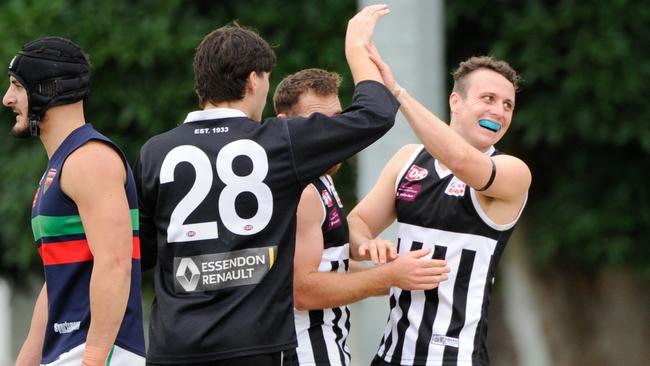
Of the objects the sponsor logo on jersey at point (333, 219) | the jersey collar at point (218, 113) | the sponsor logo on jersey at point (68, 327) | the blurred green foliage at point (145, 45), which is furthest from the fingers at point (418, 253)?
the blurred green foliage at point (145, 45)

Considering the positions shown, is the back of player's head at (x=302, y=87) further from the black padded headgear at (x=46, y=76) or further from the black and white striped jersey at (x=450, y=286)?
the black padded headgear at (x=46, y=76)

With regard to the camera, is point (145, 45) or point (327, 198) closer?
point (327, 198)

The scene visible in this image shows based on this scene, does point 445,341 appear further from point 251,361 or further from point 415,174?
point 251,361

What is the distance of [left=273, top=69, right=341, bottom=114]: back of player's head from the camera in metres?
4.85

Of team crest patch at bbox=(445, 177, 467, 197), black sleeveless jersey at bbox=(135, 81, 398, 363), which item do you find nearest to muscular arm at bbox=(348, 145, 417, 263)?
team crest patch at bbox=(445, 177, 467, 197)

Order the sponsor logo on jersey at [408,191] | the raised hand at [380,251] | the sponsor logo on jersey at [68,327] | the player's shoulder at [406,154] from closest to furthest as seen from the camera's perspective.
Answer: the sponsor logo on jersey at [68,327] < the raised hand at [380,251] < the sponsor logo on jersey at [408,191] < the player's shoulder at [406,154]

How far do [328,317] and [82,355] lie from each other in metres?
1.02

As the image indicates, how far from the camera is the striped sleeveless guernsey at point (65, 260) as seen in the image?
13.7 ft

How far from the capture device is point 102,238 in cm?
411

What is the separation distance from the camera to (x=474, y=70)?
5.07m

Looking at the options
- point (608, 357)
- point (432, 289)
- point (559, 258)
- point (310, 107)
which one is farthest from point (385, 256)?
point (608, 357)

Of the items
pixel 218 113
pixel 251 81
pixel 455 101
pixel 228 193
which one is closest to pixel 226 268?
pixel 228 193

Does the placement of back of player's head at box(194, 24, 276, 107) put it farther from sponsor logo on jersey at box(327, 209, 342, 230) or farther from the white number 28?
sponsor logo on jersey at box(327, 209, 342, 230)

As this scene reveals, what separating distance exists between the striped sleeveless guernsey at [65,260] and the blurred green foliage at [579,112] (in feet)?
14.1
